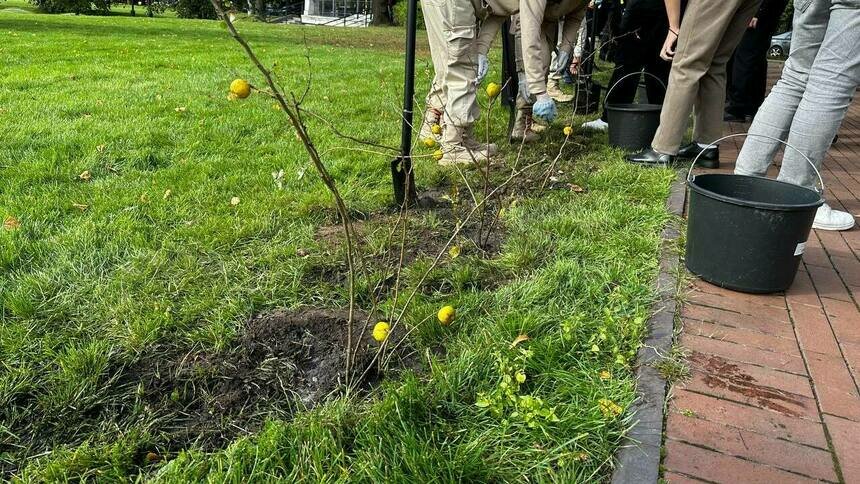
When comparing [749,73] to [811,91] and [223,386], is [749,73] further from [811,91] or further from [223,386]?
[223,386]

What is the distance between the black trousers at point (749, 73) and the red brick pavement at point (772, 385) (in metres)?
3.25

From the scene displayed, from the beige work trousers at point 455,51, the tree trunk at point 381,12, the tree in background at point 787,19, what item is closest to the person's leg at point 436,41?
the beige work trousers at point 455,51

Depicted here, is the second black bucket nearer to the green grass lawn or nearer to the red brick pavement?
the green grass lawn

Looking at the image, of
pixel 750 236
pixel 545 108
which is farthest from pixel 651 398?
pixel 545 108

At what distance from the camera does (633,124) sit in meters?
4.24

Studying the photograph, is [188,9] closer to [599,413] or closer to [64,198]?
[64,198]

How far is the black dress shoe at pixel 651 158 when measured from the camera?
3.96 meters

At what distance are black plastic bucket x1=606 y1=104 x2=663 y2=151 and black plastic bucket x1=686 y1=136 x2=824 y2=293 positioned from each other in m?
1.77

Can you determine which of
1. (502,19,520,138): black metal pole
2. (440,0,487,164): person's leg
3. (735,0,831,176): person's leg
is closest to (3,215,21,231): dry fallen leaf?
(440,0,487,164): person's leg

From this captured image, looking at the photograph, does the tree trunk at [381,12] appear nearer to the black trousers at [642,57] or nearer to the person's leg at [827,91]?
the black trousers at [642,57]

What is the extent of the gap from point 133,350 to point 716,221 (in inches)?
80.7

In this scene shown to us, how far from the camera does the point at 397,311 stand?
7.34 feet

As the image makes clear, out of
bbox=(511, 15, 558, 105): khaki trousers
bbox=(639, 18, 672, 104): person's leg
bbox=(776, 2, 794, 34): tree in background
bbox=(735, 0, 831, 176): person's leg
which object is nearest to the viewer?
bbox=(735, 0, 831, 176): person's leg

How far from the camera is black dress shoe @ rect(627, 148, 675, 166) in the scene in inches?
156
